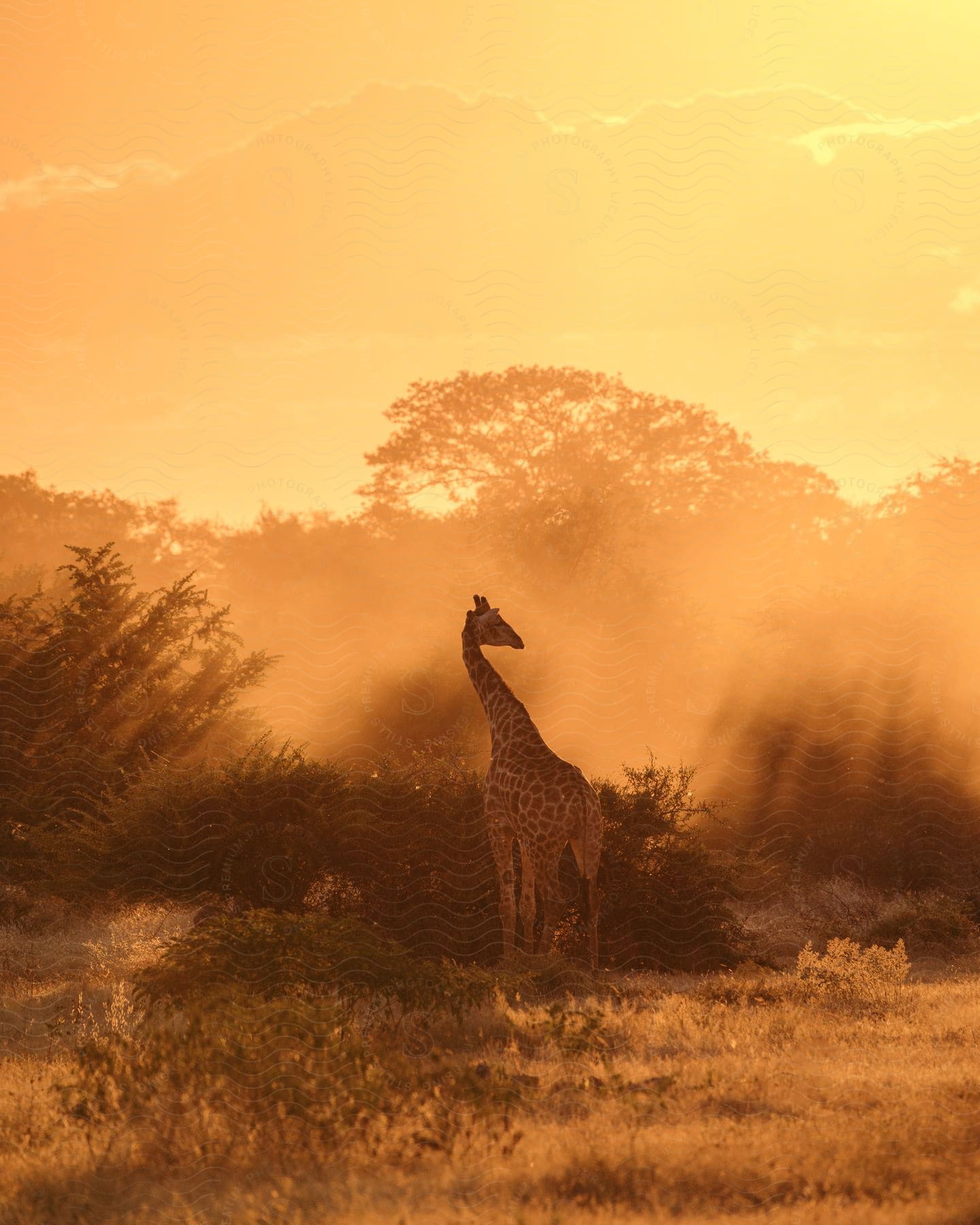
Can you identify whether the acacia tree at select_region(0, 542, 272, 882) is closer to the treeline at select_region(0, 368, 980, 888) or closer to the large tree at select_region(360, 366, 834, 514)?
the treeline at select_region(0, 368, 980, 888)

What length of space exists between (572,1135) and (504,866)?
5.26 metres

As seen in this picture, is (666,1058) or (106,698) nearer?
(666,1058)

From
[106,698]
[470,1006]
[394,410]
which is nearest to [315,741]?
[106,698]

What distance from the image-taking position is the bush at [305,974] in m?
11.2

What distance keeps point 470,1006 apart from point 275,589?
32.6 m

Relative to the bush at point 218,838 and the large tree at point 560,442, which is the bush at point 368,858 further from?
the large tree at point 560,442

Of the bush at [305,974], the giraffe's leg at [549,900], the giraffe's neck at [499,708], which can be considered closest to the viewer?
the bush at [305,974]

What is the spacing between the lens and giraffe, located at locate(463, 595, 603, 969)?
12.9 metres

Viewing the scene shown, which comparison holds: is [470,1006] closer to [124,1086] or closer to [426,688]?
[124,1086]

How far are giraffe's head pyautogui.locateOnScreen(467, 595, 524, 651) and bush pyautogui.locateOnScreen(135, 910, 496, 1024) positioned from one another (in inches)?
124

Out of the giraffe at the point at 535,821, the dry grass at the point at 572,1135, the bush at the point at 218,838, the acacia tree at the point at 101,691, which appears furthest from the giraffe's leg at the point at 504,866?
the acacia tree at the point at 101,691

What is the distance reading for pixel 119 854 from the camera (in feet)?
51.6

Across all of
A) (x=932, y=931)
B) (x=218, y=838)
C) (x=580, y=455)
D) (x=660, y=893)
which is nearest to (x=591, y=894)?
(x=660, y=893)

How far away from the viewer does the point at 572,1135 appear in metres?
7.93
